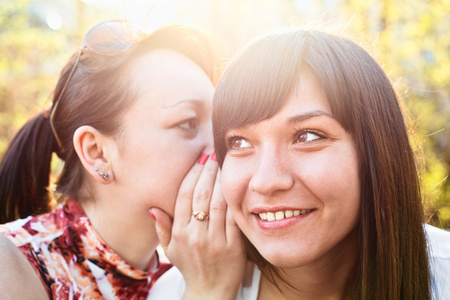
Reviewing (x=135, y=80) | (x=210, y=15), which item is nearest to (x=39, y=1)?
(x=210, y=15)

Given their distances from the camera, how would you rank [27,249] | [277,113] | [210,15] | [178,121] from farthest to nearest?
[210,15], [178,121], [27,249], [277,113]

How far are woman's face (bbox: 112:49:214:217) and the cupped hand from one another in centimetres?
14

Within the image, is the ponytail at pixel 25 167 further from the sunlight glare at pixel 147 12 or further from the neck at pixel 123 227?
the sunlight glare at pixel 147 12

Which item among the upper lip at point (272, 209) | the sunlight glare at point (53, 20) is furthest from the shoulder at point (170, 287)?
the sunlight glare at point (53, 20)

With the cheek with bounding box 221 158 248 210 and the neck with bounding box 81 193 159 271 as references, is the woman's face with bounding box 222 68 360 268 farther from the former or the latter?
the neck with bounding box 81 193 159 271

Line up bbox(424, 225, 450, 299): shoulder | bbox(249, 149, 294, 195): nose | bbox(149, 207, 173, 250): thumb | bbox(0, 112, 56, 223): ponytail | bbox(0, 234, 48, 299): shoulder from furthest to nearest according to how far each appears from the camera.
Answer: bbox(0, 112, 56, 223): ponytail, bbox(149, 207, 173, 250): thumb, bbox(424, 225, 450, 299): shoulder, bbox(0, 234, 48, 299): shoulder, bbox(249, 149, 294, 195): nose

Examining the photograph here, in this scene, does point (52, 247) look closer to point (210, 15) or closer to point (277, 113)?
point (277, 113)

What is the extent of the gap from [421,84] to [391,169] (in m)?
5.27

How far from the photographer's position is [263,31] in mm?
9453

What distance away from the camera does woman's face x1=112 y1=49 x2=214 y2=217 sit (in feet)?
8.44

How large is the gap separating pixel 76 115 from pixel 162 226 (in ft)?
2.87

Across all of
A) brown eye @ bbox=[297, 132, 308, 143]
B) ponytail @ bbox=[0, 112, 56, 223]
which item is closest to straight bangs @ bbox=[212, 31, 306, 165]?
brown eye @ bbox=[297, 132, 308, 143]

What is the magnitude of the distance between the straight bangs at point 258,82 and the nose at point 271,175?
18 cm

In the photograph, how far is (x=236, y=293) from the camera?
238 centimetres
